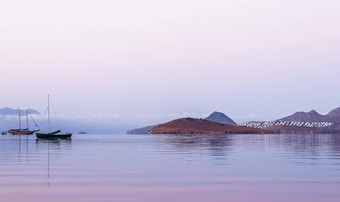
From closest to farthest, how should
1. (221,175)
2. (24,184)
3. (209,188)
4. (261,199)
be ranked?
1. (261,199)
2. (209,188)
3. (24,184)
4. (221,175)

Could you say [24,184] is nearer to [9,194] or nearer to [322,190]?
[9,194]

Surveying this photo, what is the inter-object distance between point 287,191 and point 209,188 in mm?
4394

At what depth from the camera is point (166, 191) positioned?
2581 centimetres

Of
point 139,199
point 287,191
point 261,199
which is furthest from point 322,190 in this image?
point 139,199

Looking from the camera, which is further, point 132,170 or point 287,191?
point 132,170

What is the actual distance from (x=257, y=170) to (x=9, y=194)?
2031cm

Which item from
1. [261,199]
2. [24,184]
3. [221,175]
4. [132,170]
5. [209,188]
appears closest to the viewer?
[261,199]

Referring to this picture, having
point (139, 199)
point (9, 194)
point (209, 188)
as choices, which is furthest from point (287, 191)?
point (9, 194)

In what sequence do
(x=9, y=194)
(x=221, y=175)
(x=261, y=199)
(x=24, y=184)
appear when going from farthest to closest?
(x=221, y=175) < (x=24, y=184) < (x=9, y=194) < (x=261, y=199)

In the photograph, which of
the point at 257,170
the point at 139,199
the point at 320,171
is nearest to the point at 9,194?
the point at 139,199

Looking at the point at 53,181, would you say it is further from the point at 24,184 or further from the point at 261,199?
the point at 261,199

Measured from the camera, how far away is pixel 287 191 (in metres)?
25.4

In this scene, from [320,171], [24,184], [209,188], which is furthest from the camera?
[320,171]

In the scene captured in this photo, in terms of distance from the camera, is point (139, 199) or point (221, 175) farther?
point (221, 175)
